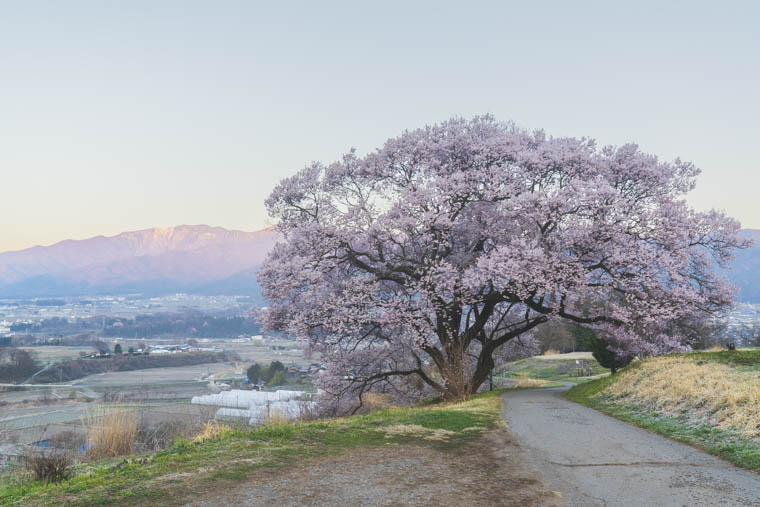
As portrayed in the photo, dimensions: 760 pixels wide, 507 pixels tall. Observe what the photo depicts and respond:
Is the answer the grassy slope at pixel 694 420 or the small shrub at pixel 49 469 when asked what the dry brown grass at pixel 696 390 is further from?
the small shrub at pixel 49 469

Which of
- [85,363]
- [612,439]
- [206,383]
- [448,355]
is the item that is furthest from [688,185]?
[85,363]

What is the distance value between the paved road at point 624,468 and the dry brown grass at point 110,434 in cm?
791

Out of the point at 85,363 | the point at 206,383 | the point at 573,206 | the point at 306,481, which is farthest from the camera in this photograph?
the point at 85,363

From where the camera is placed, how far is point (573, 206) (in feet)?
73.5

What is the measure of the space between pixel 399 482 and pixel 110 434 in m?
6.93

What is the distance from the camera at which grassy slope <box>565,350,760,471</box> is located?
9734mm

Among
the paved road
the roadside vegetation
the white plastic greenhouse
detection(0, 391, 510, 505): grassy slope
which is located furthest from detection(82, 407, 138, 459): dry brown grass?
the roadside vegetation

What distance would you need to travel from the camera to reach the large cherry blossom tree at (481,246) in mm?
22297

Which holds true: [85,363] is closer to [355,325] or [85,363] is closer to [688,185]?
[355,325]

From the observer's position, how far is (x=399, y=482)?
25.9 feet

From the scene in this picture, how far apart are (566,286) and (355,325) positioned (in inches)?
328

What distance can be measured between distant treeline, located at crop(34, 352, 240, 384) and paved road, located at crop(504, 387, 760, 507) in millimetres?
80721

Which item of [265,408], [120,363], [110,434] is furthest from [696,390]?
[120,363]

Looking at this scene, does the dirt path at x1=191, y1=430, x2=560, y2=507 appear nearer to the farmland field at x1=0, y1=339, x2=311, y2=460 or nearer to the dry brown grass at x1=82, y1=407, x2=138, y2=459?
the dry brown grass at x1=82, y1=407, x2=138, y2=459
